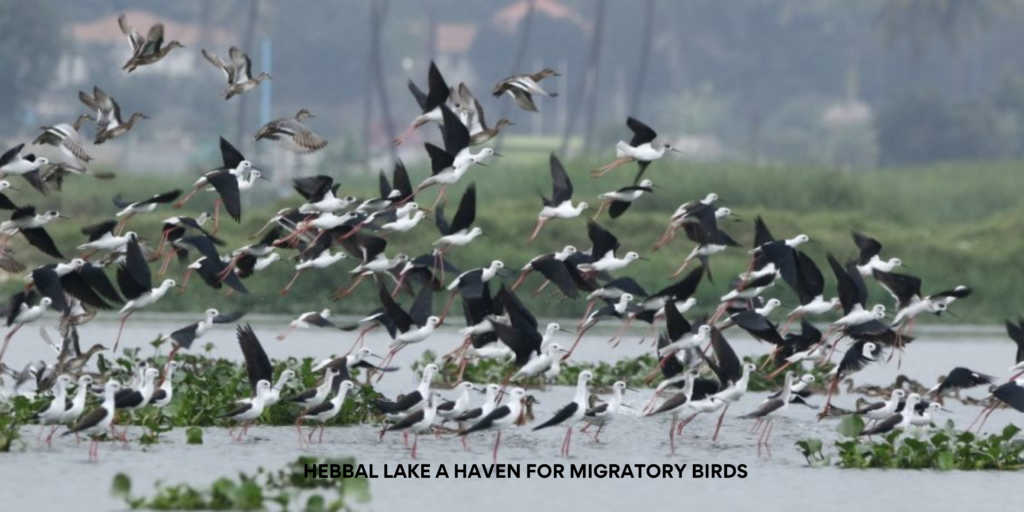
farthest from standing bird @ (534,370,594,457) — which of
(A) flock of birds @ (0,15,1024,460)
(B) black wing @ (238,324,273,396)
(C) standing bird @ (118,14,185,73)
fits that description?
Result: (C) standing bird @ (118,14,185,73)

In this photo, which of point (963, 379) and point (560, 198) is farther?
point (560, 198)

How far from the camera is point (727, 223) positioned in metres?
38.8

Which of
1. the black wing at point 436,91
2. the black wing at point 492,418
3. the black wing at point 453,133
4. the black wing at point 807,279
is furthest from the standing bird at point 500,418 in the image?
the black wing at point 807,279

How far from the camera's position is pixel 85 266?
720 inches

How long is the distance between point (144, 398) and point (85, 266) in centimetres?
166

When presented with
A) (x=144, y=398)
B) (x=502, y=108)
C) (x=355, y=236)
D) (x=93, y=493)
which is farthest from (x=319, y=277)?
(x=502, y=108)

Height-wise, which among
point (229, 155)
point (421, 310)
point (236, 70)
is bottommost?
point (421, 310)

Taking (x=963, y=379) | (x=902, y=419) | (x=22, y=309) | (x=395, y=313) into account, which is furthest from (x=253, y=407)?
(x=963, y=379)

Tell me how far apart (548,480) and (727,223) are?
22.6 meters

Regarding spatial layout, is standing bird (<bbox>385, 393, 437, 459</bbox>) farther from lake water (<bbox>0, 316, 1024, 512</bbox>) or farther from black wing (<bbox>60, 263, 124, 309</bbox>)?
black wing (<bbox>60, 263, 124, 309</bbox>)

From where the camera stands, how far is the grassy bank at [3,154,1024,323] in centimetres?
3366

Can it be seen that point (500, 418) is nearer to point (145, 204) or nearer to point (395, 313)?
point (395, 313)

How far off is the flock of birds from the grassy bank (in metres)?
12.1

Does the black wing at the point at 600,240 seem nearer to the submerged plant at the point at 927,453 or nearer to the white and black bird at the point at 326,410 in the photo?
the white and black bird at the point at 326,410
